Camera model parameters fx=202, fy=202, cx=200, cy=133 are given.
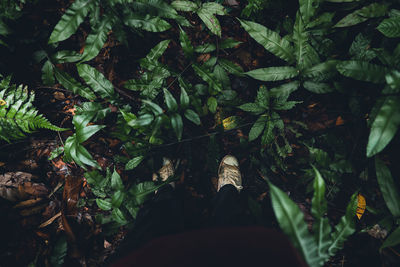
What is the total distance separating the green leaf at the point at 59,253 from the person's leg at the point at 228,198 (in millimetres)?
1128

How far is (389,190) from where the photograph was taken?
42.5 inches

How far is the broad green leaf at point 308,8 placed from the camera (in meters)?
1.14

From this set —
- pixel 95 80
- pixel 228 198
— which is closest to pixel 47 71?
pixel 95 80

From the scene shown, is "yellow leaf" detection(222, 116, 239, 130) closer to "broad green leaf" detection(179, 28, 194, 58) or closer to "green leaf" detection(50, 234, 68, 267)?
"broad green leaf" detection(179, 28, 194, 58)

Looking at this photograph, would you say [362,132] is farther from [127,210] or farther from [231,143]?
[127,210]

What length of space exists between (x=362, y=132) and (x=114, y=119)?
180cm

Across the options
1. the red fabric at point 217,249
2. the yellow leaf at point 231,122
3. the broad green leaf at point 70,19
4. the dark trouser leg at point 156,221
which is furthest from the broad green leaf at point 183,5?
the red fabric at point 217,249

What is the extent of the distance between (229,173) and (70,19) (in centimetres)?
143

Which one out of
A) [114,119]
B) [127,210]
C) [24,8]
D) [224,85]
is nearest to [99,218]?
[127,210]

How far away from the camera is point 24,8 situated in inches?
56.4

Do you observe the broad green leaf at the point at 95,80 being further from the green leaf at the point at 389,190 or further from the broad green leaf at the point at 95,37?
the green leaf at the point at 389,190

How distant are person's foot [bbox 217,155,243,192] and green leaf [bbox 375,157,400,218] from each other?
33.9 inches

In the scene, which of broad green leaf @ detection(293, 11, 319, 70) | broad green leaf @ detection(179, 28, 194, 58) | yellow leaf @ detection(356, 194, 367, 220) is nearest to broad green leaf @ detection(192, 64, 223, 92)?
broad green leaf @ detection(179, 28, 194, 58)

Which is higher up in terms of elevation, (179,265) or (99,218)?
(179,265)
